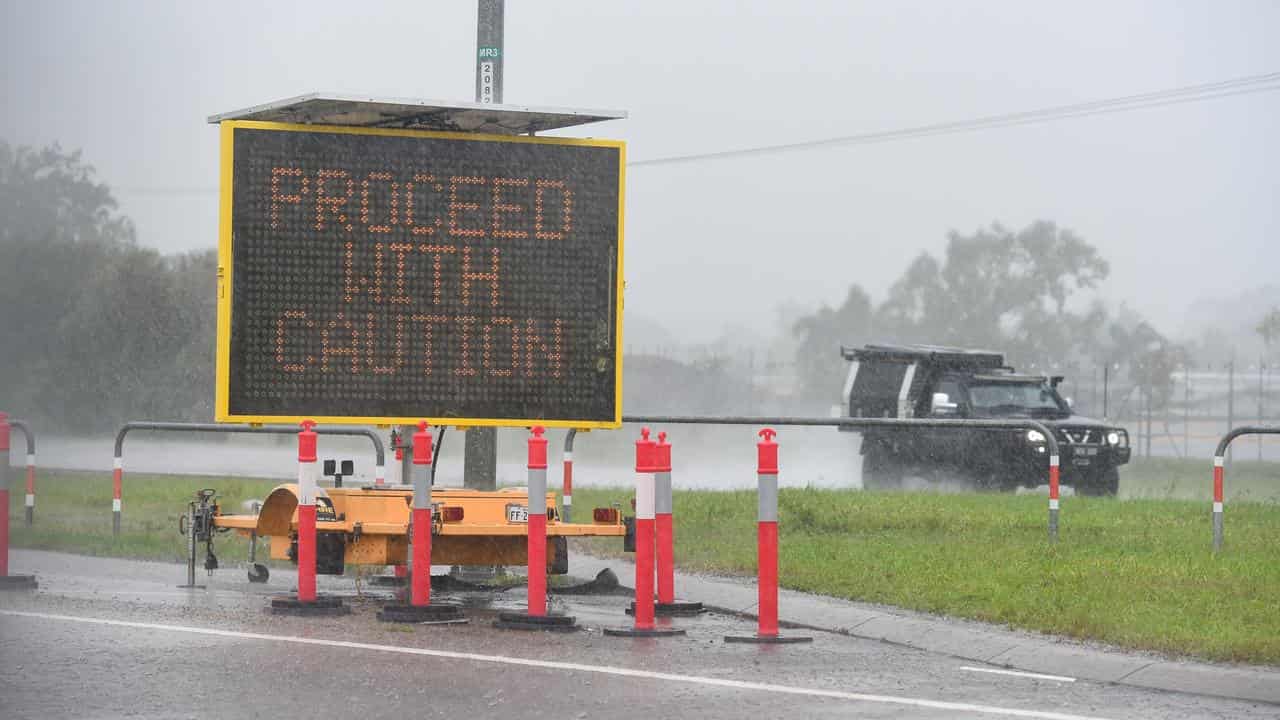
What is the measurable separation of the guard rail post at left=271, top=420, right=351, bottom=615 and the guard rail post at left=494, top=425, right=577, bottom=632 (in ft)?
3.53

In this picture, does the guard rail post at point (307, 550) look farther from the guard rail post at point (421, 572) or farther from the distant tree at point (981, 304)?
the distant tree at point (981, 304)

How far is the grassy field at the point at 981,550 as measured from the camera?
9.52 metres

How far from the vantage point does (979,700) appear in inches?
315

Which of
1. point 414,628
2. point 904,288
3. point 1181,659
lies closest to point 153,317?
point 414,628

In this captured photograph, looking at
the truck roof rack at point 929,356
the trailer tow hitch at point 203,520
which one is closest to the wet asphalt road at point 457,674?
the trailer tow hitch at point 203,520

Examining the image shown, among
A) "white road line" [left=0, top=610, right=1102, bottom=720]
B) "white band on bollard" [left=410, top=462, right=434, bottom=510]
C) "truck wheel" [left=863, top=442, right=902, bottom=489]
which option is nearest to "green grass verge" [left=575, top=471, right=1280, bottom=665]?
"white road line" [left=0, top=610, right=1102, bottom=720]

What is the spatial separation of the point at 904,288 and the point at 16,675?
80939mm

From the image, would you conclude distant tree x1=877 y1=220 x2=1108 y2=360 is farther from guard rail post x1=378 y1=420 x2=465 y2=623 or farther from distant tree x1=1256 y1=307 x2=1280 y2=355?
guard rail post x1=378 y1=420 x2=465 y2=623

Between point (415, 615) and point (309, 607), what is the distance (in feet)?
2.31

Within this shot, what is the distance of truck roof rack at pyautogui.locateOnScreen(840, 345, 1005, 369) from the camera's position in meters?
31.1

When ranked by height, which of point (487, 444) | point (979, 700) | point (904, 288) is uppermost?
point (904, 288)

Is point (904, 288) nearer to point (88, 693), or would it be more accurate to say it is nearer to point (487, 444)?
point (487, 444)

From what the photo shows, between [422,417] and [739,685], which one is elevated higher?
[422,417]

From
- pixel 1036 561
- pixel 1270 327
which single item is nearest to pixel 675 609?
pixel 1036 561
